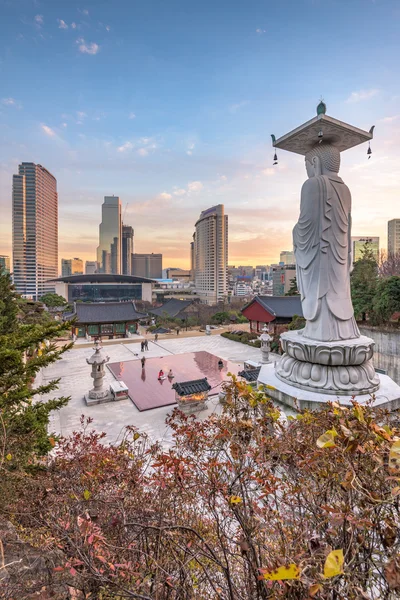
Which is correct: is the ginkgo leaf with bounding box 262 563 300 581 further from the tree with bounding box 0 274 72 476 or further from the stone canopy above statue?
the stone canopy above statue

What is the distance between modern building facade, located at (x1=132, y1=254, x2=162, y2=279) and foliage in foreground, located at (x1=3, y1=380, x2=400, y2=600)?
125 meters

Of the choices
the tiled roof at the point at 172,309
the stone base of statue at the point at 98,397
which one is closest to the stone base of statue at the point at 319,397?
the stone base of statue at the point at 98,397

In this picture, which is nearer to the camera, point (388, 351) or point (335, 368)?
point (335, 368)

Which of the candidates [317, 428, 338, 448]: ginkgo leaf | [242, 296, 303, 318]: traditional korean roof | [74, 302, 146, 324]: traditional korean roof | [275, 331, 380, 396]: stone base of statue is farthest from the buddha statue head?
[74, 302, 146, 324]: traditional korean roof

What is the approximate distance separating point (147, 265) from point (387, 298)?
119 meters

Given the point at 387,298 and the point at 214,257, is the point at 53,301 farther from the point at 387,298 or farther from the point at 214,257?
the point at 214,257

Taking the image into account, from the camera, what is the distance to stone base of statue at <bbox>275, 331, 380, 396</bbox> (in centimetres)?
520

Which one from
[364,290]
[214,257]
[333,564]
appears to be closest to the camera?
[333,564]

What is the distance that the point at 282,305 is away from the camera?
929 inches

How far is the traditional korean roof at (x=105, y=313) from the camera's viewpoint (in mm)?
24688

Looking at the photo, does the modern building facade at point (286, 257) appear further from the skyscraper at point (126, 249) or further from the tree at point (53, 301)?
the tree at point (53, 301)

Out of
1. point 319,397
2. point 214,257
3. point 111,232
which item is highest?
point 111,232

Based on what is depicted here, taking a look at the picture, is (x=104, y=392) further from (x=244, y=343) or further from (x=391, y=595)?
(x=244, y=343)

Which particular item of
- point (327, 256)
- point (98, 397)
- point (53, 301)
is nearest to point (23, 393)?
point (327, 256)
